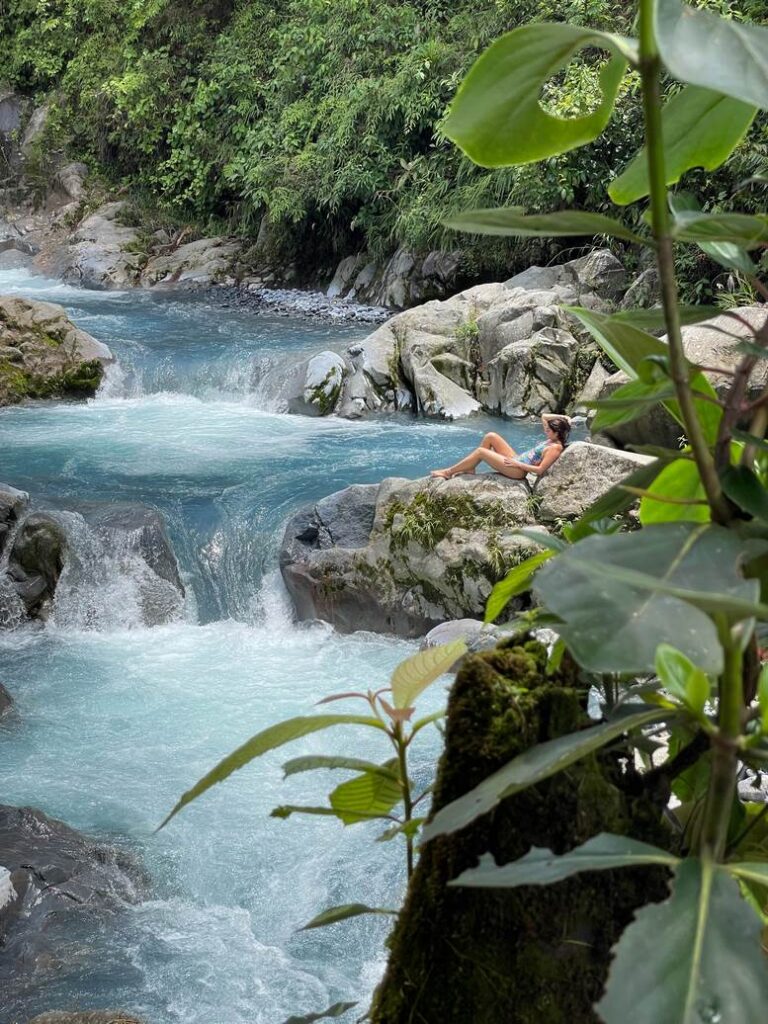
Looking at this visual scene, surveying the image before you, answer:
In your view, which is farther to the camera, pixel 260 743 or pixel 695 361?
pixel 695 361

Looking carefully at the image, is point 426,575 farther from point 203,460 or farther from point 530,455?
point 203,460

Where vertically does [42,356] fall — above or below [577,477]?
below

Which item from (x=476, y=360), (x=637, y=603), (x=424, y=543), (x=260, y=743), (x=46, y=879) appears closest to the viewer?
(x=637, y=603)

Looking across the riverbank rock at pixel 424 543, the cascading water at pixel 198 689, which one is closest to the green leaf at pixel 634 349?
the cascading water at pixel 198 689

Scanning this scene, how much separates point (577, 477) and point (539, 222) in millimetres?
6888

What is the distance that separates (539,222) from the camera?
818 mm

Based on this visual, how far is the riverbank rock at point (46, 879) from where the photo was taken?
4703 millimetres

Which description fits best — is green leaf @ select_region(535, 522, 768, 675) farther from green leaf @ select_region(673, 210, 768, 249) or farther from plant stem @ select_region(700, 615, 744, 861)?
green leaf @ select_region(673, 210, 768, 249)

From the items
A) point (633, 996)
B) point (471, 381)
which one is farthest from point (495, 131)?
point (471, 381)

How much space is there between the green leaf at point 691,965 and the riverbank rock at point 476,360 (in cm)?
1107

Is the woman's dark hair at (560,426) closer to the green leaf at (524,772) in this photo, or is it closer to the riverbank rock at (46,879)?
the riverbank rock at (46,879)

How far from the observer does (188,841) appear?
219 inches

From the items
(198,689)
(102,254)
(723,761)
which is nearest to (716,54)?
(723,761)

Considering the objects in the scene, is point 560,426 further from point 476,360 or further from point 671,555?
point 671,555
